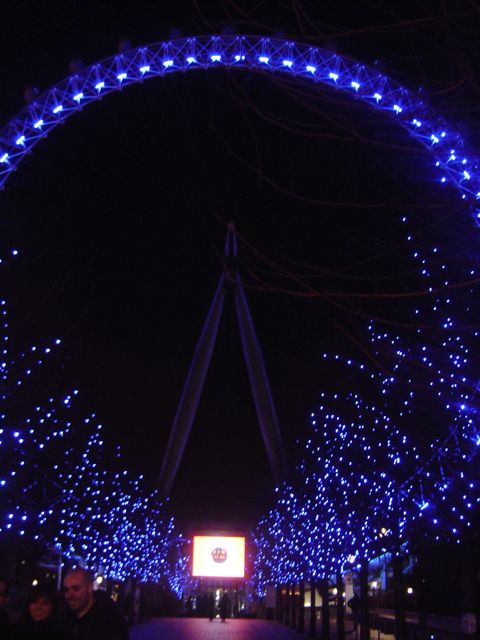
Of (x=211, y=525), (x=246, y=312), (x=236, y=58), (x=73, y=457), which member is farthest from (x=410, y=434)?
(x=211, y=525)

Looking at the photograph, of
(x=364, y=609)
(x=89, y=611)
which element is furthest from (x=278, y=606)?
(x=89, y=611)

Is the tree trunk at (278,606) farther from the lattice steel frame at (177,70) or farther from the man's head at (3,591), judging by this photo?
the man's head at (3,591)

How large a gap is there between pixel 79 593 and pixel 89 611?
0.47 ft

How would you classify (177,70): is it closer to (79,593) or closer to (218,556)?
(79,593)

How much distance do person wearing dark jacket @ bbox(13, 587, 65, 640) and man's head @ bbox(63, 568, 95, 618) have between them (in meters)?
0.22

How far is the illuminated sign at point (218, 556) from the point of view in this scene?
73688 mm

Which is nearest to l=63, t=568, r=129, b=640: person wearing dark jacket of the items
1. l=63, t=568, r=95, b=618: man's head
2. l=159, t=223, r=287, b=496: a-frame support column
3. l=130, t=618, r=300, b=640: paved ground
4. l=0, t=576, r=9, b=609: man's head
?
l=63, t=568, r=95, b=618: man's head

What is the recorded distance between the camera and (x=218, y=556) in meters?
73.6

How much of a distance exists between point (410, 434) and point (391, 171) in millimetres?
16252

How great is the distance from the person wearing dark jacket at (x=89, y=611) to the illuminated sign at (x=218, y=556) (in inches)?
2744

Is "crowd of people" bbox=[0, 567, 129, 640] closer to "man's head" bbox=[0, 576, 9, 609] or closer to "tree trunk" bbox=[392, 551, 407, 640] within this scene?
"man's head" bbox=[0, 576, 9, 609]

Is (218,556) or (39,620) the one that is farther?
(218,556)

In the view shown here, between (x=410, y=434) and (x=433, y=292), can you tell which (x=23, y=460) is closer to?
(x=410, y=434)

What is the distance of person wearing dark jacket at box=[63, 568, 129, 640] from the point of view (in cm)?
591
